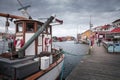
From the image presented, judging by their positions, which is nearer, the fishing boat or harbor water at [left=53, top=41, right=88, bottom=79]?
the fishing boat

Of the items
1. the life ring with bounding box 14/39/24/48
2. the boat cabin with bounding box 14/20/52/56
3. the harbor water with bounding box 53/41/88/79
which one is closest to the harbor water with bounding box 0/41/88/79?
the harbor water with bounding box 53/41/88/79

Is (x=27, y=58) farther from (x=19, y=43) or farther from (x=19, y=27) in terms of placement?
(x=19, y=27)

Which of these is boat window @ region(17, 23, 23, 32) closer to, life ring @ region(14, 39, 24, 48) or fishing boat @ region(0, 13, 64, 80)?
fishing boat @ region(0, 13, 64, 80)

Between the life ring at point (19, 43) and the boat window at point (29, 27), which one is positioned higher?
the boat window at point (29, 27)

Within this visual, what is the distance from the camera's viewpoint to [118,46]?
1691cm

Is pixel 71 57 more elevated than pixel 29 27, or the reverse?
pixel 29 27

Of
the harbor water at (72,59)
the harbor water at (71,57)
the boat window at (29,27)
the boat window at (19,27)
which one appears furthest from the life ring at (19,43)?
the harbor water at (72,59)

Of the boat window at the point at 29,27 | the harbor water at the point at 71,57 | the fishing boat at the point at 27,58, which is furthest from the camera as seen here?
the harbor water at the point at 71,57

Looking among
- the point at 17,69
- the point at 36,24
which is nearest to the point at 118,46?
the point at 36,24

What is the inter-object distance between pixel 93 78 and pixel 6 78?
4.63m

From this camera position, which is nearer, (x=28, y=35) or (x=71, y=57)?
(x=28, y=35)

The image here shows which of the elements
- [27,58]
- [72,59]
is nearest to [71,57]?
[72,59]

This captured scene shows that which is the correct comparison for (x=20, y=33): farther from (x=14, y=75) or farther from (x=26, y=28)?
(x=14, y=75)

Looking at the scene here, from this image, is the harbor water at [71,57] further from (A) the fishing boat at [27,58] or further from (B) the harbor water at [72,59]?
(A) the fishing boat at [27,58]
